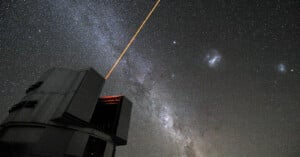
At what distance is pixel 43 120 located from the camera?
1112 cm

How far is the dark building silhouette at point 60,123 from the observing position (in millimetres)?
10367

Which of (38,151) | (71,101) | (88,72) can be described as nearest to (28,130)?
(38,151)

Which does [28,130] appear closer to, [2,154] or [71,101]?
[2,154]

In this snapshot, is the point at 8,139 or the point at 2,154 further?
the point at 8,139

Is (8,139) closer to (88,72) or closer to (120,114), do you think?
(88,72)

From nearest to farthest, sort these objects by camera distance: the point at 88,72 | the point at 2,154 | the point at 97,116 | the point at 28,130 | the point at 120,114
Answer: the point at 2,154
the point at 28,130
the point at 88,72
the point at 120,114
the point at 97,116

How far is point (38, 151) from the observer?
9.90 m

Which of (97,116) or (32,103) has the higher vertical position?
(32,103)

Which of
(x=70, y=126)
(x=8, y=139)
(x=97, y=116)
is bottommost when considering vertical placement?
(x=97, y=116)

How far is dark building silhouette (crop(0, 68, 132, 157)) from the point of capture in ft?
34.0

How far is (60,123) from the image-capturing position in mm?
11148

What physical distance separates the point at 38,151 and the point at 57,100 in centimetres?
345

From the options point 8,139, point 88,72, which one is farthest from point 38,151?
point 88,72

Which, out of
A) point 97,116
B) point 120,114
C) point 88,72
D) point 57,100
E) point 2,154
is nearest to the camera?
point 2,154
